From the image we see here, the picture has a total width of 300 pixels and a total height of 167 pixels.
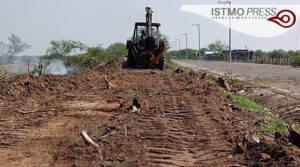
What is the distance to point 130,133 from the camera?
562 cm

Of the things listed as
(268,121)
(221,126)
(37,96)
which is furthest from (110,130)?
(37,96)

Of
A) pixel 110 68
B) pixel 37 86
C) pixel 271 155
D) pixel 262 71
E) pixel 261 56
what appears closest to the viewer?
pixel 271 155

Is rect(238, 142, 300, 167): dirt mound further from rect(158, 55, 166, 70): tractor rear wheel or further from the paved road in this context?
rect(158, 55, 166, 70): tractor rear wheel

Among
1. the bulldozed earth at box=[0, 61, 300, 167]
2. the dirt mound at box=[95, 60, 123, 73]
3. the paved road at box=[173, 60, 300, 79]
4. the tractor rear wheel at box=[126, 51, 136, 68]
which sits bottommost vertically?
the bulldozed earth at box=[0, 61, 300, 167]

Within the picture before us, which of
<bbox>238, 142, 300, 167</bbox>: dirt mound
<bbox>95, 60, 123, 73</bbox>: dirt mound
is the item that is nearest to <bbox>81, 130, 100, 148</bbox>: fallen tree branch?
<bbox>238, 142, 300, 167</bbox>: dirt mound

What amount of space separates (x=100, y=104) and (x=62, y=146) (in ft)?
10.4

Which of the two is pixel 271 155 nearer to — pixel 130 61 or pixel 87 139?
pixel 87 139

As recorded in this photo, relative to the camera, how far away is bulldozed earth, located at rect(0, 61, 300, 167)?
448cm

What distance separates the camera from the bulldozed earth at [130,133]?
4477 mm

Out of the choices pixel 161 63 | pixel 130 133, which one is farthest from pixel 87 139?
pixel 161 63

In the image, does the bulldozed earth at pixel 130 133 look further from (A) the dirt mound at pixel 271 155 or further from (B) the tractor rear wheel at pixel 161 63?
(B) the tractor rear wheel at pixel 161 63

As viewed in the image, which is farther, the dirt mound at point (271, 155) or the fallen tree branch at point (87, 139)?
the fallen tree branch at point (87, 139)

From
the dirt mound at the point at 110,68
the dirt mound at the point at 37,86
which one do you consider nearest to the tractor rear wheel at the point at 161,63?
the dirt mound at the point at 110,68

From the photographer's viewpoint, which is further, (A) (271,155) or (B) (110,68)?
(B) (110,68)
